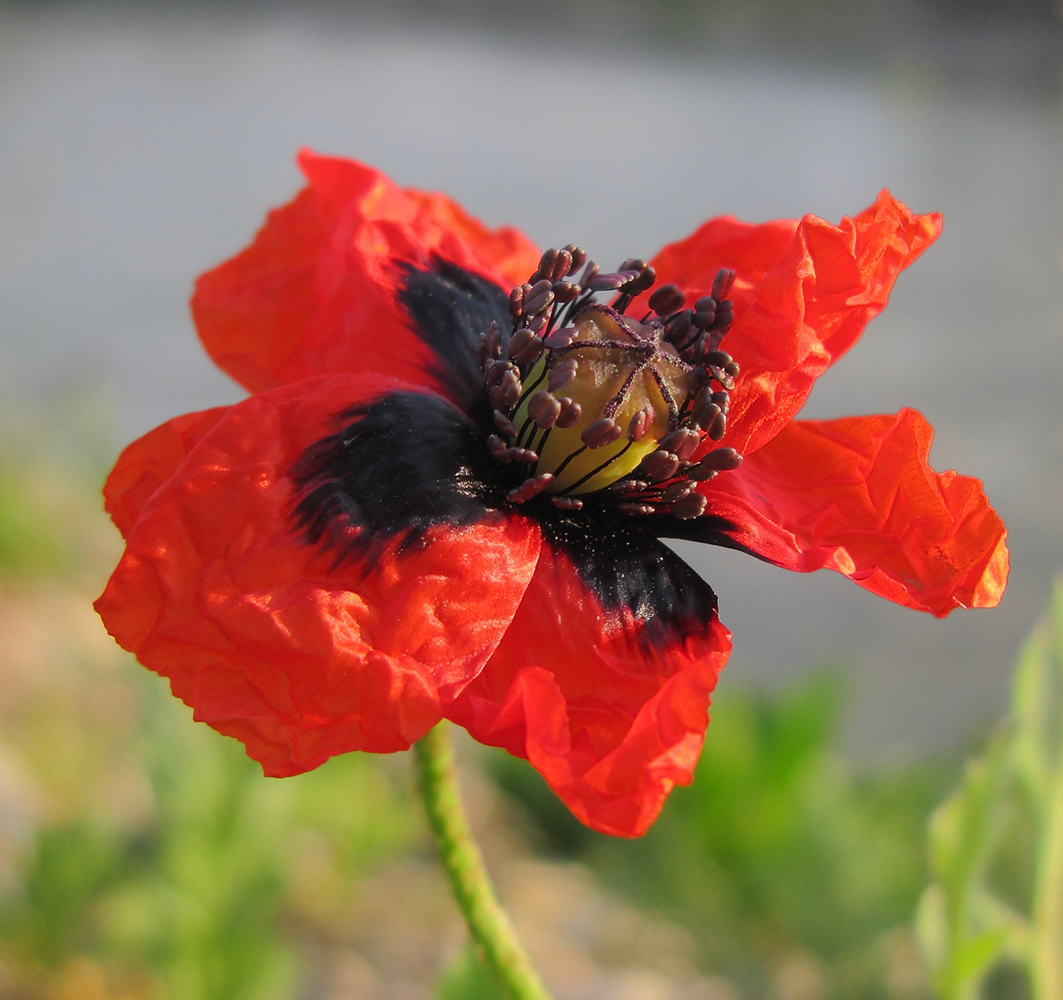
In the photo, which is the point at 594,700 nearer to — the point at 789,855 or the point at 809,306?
the point at 809,306

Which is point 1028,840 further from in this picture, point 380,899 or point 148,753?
point 380,899

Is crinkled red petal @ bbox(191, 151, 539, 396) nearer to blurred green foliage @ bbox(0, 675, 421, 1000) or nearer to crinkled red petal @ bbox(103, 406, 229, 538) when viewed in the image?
crinkled red petal @ bbox(103, 406, 229, 538)

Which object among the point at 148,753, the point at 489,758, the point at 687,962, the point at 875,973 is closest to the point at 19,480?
the point at 489,758

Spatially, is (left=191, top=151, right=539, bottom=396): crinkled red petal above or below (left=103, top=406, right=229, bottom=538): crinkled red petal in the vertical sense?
above

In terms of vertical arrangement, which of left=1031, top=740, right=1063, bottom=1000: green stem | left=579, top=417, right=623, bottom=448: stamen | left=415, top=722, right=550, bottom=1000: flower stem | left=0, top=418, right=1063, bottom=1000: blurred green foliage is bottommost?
left=0, top=418, right=1063, bottom=1000: blurred green foliage

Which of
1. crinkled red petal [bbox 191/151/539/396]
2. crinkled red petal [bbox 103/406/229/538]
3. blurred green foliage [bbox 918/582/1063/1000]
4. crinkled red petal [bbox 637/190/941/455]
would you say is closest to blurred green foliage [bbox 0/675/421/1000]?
crinkled red petal [bbox 191/151/539/396]

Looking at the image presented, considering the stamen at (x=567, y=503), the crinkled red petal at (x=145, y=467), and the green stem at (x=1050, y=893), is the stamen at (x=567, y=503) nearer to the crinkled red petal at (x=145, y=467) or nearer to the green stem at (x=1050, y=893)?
the crinkled red petal at (x=145, y=467)

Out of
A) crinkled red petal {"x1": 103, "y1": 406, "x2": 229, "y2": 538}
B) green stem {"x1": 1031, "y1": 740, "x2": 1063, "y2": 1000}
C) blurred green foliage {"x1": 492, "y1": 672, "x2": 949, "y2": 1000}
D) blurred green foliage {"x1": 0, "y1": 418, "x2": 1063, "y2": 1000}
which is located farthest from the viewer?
blurred green foliage {"x1": 492, "y1": 672, "x2": 949, "y2": 1000}
